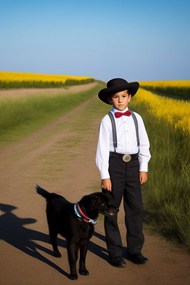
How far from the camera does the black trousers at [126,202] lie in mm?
4055

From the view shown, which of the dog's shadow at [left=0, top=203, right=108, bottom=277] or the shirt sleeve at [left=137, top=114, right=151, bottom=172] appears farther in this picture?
the dog's shadow at [left=0, top=203, right=108, bottom=277]

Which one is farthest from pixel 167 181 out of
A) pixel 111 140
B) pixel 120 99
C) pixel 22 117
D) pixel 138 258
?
pixel 22 117

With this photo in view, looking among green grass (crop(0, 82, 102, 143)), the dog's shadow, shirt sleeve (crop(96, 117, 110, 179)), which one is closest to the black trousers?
shirt sleeve (crop(96, 117, 110, 179))

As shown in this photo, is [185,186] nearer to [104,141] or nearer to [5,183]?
[104,141]

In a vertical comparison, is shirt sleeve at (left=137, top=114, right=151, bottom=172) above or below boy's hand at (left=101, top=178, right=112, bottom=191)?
above

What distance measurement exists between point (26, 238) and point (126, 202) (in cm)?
135

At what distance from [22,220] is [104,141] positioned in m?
2.07

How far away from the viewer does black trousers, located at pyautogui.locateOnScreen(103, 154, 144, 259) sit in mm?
4055

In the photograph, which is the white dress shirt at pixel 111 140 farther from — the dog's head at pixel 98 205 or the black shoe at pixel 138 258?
the black shoe at pixel 138 258

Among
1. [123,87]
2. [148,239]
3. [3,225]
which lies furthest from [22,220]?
[123,87]

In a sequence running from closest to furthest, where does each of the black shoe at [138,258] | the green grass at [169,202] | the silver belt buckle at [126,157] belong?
the silver belt buckle at [126,157]
the black shoe at [138,258]
the green grass at [169,202]

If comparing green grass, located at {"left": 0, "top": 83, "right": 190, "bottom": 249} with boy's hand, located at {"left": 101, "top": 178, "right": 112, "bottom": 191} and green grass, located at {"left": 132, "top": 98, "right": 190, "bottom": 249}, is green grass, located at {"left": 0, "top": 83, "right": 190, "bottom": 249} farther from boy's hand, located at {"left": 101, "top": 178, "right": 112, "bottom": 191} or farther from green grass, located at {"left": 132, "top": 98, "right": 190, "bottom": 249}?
boy's hand, located at {"left": 101, "top": 178, "right": 112, "bottom": 191}

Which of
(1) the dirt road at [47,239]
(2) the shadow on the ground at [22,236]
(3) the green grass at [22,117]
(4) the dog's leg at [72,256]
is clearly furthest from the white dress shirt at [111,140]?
(3) the green grass at [22,117]

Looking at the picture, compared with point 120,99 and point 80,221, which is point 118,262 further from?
point 120,99
